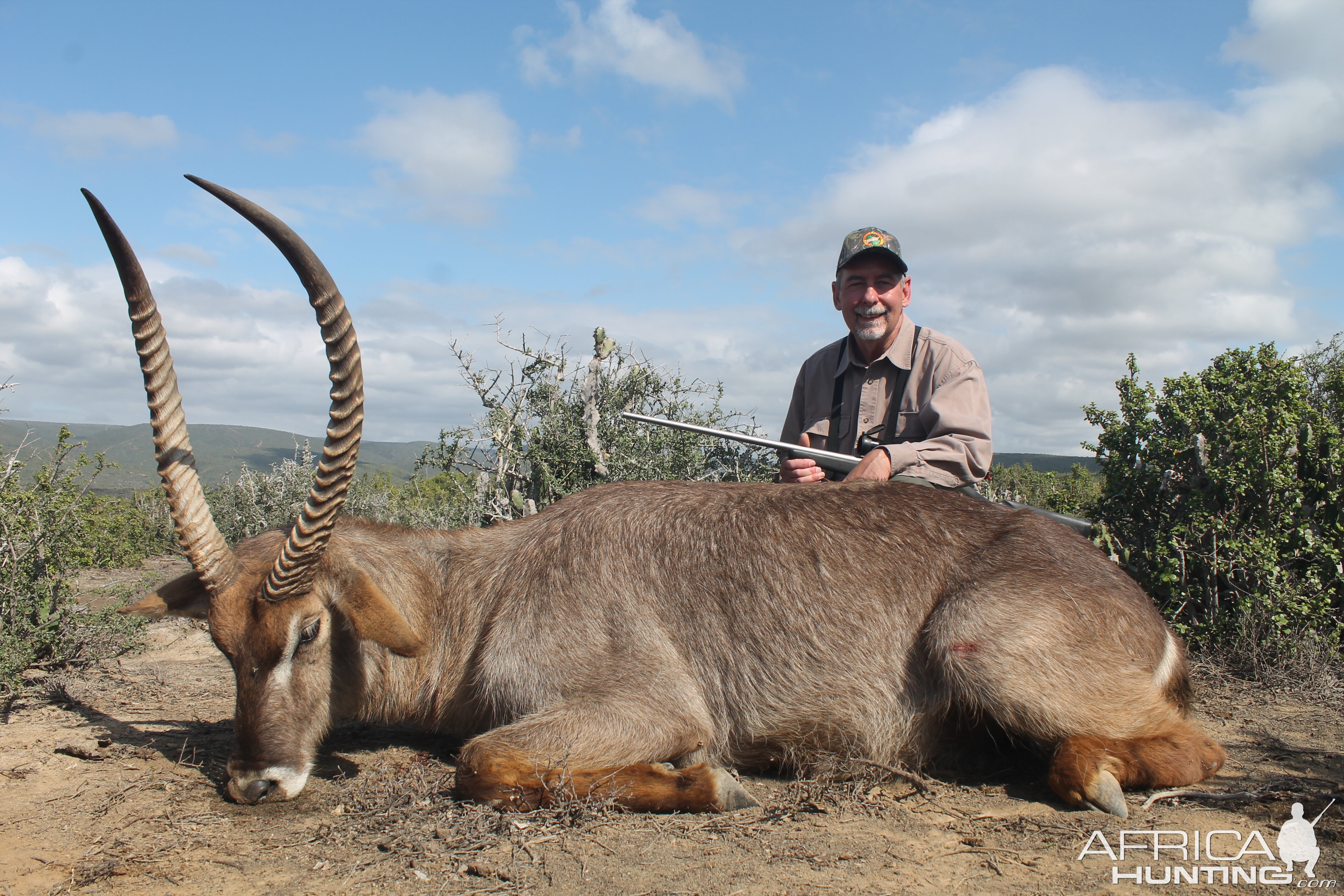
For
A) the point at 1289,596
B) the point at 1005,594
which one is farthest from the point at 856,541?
the point at 1289,596

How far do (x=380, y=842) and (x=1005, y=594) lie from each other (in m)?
2.88

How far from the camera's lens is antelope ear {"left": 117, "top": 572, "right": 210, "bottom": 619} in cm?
417

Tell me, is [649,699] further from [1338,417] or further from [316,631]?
[1338,417]

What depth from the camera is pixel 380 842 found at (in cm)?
324

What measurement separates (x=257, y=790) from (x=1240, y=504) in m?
6.51

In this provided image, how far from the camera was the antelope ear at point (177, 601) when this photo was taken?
4.17 m

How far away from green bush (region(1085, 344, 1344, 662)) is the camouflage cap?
7.03 feet

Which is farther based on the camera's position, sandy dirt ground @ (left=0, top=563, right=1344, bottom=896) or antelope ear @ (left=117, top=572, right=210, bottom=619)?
antelope ear @ (left=117, top=572, right=210, bottom=619)

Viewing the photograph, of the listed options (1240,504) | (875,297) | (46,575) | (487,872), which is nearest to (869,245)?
(875,297)

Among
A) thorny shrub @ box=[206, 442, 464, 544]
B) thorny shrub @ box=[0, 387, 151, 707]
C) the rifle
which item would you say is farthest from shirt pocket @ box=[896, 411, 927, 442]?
thorny shrub @ box=[206, 442, 464, 544]

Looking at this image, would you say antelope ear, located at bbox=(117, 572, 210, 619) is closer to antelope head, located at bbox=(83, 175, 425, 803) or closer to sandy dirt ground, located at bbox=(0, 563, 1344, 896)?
antelope head, located at bbox=(83, 175, 425, 803)

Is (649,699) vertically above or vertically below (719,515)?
below

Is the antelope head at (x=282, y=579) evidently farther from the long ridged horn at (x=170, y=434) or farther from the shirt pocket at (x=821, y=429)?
the shirt pocket at (x=821, y=429)

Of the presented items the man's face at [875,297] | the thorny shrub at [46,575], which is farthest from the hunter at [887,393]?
the thorny shrub at [46,575]
